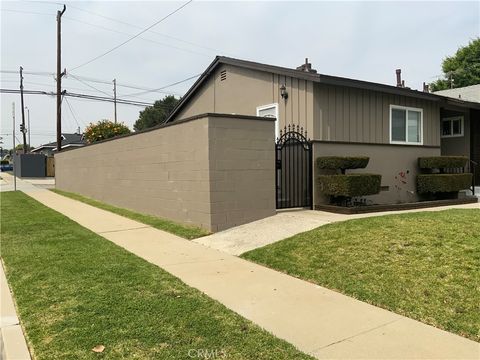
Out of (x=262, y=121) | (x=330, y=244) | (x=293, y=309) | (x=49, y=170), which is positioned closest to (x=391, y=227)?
(x=330, y=244)

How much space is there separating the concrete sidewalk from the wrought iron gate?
3.47m

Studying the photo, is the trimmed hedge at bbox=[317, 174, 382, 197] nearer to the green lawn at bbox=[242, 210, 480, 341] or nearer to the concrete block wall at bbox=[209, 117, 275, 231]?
the concrete block wall at bbox=[209, 117, 275, 231]

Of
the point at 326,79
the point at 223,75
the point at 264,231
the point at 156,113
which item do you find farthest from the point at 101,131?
the point at 156,113

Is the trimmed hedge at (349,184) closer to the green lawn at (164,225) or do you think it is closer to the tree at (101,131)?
the green lawn at (164,225)

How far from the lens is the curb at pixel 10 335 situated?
3.68 meters

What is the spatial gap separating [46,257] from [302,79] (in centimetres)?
790

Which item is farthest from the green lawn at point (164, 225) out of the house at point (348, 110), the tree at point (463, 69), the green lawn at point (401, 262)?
the tree at point (463, 69)

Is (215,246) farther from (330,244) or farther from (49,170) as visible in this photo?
(49,170)

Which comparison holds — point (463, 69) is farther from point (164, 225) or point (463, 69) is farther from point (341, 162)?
point (164, 225)

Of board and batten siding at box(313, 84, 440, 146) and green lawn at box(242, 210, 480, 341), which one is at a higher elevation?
board and batten siding at box(313, 84, 440, 146)

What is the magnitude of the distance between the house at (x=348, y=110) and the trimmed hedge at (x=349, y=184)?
0.45 m

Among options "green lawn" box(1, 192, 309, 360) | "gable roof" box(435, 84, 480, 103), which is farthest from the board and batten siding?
"gable roof" box(435, 84, 480, 103)

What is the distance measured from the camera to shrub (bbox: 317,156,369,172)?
399 inches

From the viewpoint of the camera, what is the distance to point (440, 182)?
1216 cm
